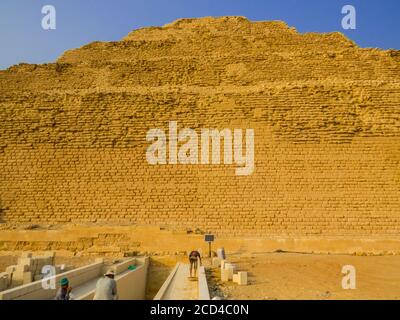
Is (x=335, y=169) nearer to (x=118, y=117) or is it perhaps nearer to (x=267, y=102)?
(x=267, y=102)

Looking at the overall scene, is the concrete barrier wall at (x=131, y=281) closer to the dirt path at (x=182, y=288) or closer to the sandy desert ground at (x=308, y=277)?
the dirt path at (x=182, y=288)

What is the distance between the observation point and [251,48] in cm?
2112

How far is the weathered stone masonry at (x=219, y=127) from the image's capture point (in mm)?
14227

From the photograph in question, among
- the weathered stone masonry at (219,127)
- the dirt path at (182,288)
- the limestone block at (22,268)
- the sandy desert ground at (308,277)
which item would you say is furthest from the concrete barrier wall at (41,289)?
the weathered stone masonry at (219,127)

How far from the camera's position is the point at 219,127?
52.4 ft

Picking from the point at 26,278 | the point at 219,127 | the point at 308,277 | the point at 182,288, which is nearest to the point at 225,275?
the point at 182,288

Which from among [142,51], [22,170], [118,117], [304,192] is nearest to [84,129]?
[118,117]

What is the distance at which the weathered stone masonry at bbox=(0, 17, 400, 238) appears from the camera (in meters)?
14.2

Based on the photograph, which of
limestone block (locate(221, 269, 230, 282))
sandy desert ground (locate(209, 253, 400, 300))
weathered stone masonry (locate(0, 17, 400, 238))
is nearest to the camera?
sandy desert ground (locate(209, 253, 400, 300))

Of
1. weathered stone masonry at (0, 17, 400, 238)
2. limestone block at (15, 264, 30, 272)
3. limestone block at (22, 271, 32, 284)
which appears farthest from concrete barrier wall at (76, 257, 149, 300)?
weathered stone masonry at (0, 17, 400, 238)

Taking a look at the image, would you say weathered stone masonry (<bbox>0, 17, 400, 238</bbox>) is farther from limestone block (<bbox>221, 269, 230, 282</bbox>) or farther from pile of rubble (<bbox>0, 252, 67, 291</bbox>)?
pile of rubble (<bbox>0, 252, 67, 291</bbox>)

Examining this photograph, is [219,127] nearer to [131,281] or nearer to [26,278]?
[131,281]

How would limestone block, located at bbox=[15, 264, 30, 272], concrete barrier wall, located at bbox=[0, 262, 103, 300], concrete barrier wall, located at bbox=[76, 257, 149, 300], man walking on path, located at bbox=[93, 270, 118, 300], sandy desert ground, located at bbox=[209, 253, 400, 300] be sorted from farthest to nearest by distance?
concrete barrier wall, located at bbox=[76, 257, 149, 300] → limestone block, located at bbox=[15, 264, 30, 272] → sandy desert ground, located at bbox=[209, 253, 400, 300] → concrete barrier wall, located at bbox=[0, 262, 103, 300] → man walking on path, located at bbox=[93, 270, 118, 300]
